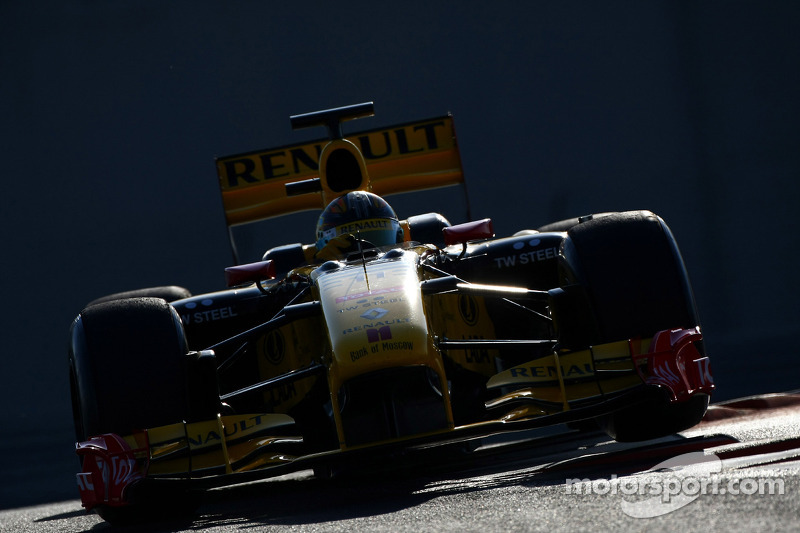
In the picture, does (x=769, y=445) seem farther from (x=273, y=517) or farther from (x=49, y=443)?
(x=49, y=443)

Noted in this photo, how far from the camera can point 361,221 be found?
6234 millimetres

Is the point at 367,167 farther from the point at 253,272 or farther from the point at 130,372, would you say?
the point at 130,372

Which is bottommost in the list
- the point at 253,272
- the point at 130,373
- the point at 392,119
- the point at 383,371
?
the point at 383,371

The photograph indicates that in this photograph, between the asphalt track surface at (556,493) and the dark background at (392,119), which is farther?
the dark background at (392,119)

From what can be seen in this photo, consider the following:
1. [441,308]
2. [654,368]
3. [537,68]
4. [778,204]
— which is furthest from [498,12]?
[654,368]

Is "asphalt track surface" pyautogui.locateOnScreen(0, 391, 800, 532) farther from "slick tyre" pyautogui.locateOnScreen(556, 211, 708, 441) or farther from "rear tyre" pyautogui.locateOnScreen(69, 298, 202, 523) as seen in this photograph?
"rear tyre" pyautogui.locateOnScreen(69, 298, 202, 523)

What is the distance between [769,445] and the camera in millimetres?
4109

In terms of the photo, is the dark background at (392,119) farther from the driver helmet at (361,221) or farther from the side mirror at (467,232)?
the side mirror at (467,232)

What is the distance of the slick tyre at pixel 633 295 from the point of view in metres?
4.51

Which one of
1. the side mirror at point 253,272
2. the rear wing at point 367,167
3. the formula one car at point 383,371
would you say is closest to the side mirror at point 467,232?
the formula one car at point 383,371

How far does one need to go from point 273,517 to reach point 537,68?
32.2 feet

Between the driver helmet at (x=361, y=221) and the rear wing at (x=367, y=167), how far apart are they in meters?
1.77

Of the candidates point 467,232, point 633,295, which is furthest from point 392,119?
point 633,295

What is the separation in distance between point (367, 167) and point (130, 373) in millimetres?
4069
